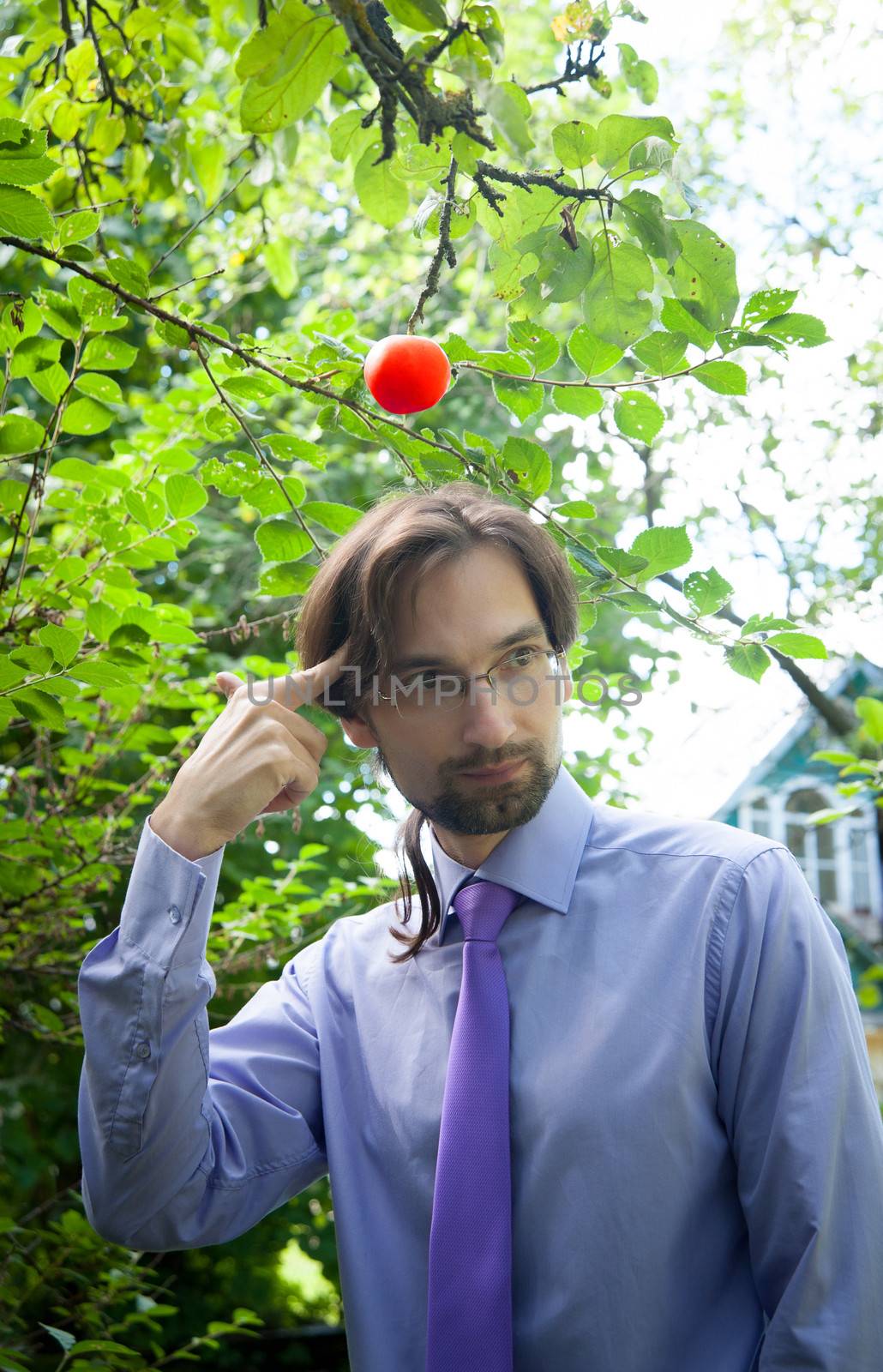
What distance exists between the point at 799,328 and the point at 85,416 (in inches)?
45.1

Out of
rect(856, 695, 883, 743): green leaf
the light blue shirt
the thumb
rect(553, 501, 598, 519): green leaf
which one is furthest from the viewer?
rect(856, 695, 883, 743): green leaf

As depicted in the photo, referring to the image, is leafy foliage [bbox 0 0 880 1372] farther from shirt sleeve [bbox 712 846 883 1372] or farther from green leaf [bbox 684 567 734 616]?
shirt sleeve [bbox 712 846 883 1372]

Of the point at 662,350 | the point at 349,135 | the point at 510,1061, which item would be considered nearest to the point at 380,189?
the point at 349,135

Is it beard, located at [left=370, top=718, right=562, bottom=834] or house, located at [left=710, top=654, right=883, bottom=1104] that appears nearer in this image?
beard, located at [left=370, top=718, right=562, bottom=834]

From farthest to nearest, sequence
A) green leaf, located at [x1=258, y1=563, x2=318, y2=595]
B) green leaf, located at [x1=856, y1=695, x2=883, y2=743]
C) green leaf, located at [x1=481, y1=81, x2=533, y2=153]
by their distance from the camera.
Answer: green leaf, located at [x1=856, y1=695, x2=883, y2=743], green leaf, located at [x1=258, y1=563, x2=318, y2=595], green leaf, located at [x1=481, y1=81, x2=533, y2=153]

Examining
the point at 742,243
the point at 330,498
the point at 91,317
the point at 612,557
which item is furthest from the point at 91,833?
the point at 742,243

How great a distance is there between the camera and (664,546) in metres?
1.51

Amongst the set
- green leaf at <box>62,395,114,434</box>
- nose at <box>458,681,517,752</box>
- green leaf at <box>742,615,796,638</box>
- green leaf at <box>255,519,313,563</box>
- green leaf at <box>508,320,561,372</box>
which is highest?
green leaf at <box>62,395,114,434</box>

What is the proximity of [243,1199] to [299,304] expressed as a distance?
4621 millimetres

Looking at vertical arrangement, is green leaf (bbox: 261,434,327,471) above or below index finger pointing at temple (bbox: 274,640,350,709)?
above

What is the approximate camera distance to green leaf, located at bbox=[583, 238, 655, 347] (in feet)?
4.60

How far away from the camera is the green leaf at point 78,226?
5.11ft

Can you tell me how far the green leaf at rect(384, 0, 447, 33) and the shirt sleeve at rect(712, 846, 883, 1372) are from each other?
1.16 m

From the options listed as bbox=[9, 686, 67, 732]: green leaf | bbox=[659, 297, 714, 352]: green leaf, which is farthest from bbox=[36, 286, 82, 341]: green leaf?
bbox=[659, 297, 714, 352]: green leaf
